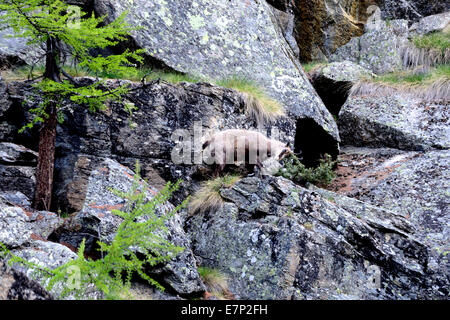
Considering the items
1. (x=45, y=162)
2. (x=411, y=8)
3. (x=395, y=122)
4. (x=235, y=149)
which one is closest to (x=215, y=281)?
(x=235, y=149)

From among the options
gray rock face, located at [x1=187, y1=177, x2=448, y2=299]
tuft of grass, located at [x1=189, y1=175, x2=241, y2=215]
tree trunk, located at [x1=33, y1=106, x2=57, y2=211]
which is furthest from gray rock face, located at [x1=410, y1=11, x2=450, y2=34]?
tree trunk, located at [x1=33, y1=106, x2=57, y2=211]

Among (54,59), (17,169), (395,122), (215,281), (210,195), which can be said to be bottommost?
(215,281)

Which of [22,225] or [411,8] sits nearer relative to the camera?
[22,225]

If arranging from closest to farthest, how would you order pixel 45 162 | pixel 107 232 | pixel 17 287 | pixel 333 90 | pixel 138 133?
pixel 17 287 → pixel 107 232 → pixel 45 162 → pixel 138 133 → pixel 333 90

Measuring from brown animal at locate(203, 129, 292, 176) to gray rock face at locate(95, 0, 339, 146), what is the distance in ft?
6.79

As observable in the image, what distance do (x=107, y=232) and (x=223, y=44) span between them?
630 cm

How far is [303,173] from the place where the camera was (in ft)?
26.1

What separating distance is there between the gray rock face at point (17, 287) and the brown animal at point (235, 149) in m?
4.49

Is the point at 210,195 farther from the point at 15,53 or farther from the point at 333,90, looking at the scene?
the point at 333,90

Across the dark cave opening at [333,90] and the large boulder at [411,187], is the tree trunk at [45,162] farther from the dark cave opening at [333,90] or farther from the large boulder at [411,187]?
the dark cave opening at [333,90]

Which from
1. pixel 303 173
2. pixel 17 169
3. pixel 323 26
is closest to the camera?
pixel 17 169

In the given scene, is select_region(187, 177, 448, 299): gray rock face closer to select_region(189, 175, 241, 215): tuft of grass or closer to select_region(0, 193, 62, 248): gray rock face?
select_region(189, 175, 241, 215): tuft of grass

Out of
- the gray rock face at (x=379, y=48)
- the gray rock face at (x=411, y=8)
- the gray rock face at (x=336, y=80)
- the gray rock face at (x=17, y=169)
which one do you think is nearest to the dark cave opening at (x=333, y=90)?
the gray rock face at (x=336, y=80)

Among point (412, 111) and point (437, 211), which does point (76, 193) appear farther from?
point (412, 111)
